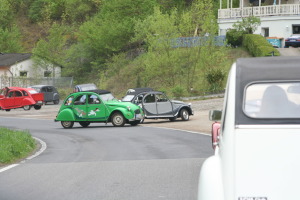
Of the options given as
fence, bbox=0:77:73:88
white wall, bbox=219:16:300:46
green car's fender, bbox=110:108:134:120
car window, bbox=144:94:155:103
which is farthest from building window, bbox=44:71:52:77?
green car's fender, bbox=110:108:134:120

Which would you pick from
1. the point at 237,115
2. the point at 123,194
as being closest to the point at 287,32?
the point at 123,194

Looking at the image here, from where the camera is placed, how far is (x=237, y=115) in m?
6.84

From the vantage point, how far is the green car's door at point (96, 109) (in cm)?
3278

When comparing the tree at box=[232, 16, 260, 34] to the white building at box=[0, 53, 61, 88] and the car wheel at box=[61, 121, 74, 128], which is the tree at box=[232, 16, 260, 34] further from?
the car wheel at box=[61, 121, 74, 128]

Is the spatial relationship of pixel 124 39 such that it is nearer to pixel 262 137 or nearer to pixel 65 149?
pixel 65 149

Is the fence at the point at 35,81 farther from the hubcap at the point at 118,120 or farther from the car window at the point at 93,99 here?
the hubcap at the point at 118,120

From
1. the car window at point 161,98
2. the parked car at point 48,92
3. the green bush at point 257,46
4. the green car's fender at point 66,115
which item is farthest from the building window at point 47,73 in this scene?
the green car's fender at point 66,115

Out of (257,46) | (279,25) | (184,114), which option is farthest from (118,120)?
(279,25)

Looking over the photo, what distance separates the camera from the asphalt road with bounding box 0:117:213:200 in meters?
11.7

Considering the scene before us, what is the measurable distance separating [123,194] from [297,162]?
5.36m

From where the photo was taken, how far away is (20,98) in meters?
55.4

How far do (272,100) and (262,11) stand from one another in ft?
213

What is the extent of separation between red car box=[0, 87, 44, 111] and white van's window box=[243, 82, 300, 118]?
160ft

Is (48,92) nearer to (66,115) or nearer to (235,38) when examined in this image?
(235,38)
